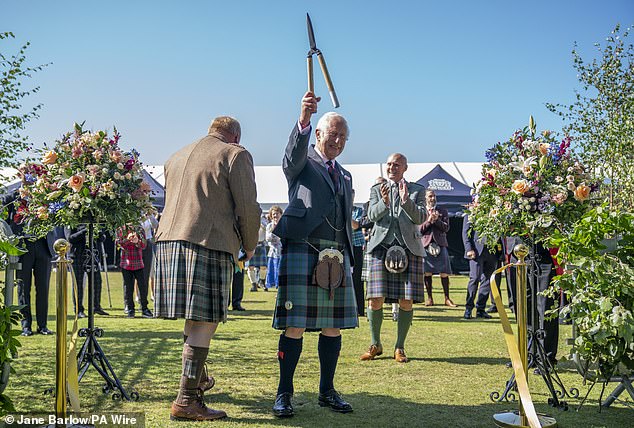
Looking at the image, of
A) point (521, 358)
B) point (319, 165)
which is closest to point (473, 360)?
point (521, 358)

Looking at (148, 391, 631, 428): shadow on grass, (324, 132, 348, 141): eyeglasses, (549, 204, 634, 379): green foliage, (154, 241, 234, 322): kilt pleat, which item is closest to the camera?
(549, 204, 634, 379): green foliage

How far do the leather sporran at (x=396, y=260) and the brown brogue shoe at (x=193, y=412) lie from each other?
10.3ft

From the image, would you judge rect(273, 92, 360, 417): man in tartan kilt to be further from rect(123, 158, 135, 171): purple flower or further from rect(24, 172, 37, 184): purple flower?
rect(24, 172, 37, 184): purple flower

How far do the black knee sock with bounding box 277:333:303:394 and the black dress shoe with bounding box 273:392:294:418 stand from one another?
0.04m

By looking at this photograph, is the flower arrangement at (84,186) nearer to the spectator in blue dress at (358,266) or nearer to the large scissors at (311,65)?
the large scissors at (311,65)

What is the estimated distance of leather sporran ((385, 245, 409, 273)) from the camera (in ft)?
23.9

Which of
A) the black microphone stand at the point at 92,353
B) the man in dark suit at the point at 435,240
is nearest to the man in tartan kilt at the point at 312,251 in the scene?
the black microphone stand at the point at 92,353

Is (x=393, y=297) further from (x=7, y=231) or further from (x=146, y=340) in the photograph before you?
(x=7, y=231)

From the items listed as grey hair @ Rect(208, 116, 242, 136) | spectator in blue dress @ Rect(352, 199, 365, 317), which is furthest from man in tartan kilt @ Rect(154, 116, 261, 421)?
spectator in blue dress @ Rect(352, 199, 365, 317)

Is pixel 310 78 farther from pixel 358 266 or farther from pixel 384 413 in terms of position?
pixel 358 266

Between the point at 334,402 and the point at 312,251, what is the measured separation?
1096 mm

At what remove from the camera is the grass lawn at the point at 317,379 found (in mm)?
4812

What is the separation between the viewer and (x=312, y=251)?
5.00 metres

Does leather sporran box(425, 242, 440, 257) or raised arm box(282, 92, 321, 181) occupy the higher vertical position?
raised arm box(282, 92, 321, 181)
